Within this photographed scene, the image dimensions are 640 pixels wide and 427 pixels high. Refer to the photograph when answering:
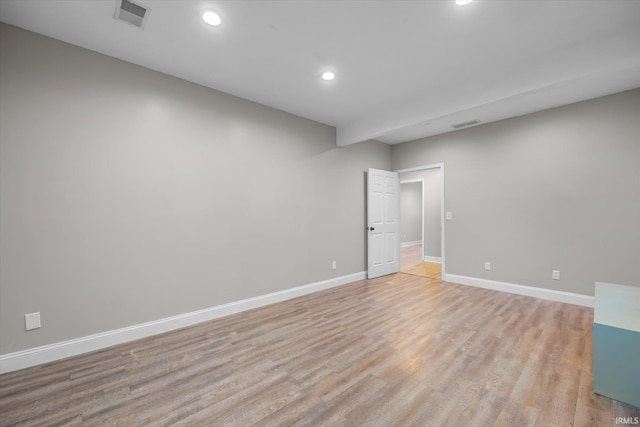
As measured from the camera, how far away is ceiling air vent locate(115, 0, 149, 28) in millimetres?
1961

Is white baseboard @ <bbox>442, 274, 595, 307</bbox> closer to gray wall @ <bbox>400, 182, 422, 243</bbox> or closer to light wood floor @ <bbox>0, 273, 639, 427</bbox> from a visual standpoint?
light wood floor @ <bbox>0, 273, 639, 427</bbox>

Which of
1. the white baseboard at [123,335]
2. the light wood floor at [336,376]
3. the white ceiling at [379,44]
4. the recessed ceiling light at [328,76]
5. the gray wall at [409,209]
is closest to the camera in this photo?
the light wood floor at [336,376]

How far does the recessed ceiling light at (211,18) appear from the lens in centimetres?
204

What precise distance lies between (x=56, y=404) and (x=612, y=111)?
636 centimetres

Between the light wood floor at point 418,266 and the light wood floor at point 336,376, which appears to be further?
the light wood floor at point 418,266

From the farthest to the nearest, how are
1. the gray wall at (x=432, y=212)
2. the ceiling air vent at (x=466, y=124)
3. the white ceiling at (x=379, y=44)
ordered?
the gray wall at (x=432, y=212) → the ceiling air vent at (x=466, y=124) → the white ceiling at (x=379, y=44)

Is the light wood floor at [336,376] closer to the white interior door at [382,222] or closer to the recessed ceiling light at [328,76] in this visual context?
the white interior door at [382,222]


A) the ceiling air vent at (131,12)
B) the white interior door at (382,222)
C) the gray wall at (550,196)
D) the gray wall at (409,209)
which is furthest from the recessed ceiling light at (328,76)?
the gray wall at (409,209)

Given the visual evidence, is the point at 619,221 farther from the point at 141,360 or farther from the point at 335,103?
the point at 141,360

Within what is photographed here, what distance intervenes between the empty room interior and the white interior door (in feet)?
3.14

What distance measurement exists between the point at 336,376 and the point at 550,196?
4014 mm

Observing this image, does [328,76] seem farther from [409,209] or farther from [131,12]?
[409,209]

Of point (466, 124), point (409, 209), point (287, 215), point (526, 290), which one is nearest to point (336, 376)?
point (287, 215)

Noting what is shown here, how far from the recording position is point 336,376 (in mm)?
2035
